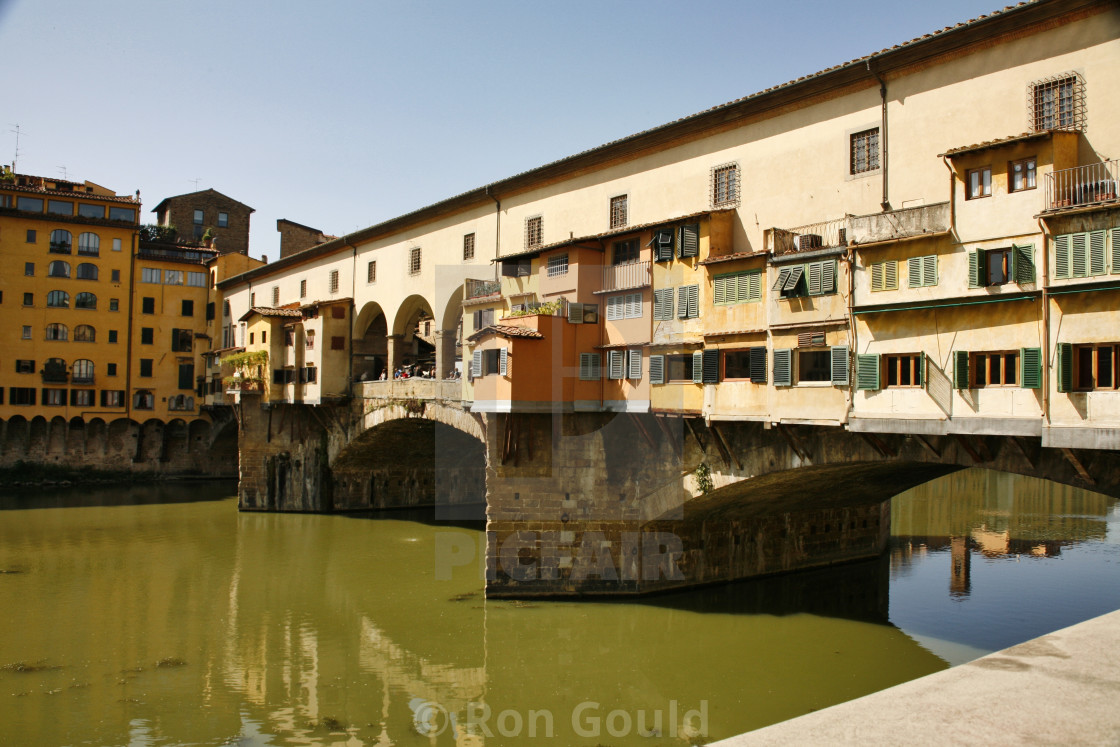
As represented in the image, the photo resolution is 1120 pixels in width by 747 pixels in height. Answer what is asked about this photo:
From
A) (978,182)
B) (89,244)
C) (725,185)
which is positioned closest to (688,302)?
(725,185)

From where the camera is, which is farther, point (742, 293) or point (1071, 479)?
point (742, 293)

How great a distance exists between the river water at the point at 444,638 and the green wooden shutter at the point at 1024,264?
854 centimetres

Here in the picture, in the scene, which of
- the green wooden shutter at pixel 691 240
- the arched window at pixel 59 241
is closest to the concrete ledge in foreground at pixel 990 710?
the green wooden shutter at pixel 691 240

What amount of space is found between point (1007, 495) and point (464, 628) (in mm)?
37151

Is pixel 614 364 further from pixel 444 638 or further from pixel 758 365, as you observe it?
pixel 444 638

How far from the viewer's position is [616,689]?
16.6m

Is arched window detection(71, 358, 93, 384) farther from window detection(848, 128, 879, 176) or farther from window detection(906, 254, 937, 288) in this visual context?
window detection(906, 254, 937, 288)

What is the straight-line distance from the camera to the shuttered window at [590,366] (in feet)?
72.1

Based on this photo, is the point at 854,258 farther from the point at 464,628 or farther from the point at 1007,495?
the point at 1007,495

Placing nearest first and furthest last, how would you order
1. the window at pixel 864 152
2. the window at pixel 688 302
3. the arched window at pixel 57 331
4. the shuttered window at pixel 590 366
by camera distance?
the window at pixel 864 152
the window at pixel 688 302
the shuttered window at pixel 590 366
the arched window at pixel 57 331

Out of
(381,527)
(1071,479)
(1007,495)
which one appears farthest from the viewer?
(1007,495)

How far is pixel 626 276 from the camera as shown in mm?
21547

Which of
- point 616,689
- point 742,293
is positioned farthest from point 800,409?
point 616,689

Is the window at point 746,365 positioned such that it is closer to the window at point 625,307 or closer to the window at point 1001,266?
the window at point 625,307
